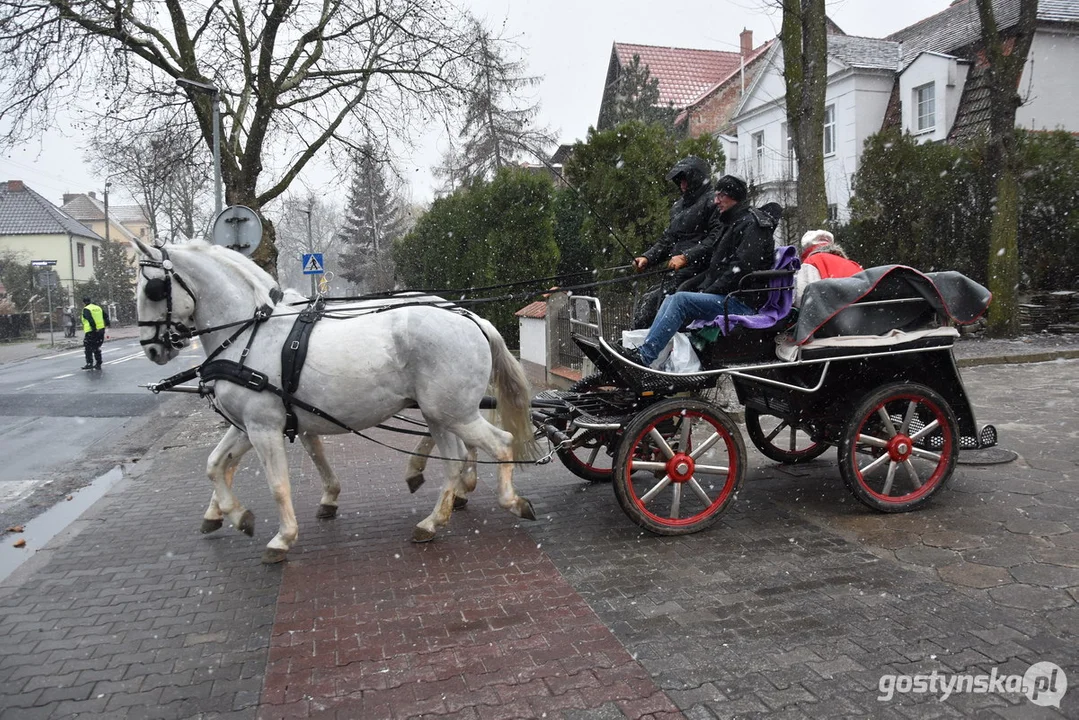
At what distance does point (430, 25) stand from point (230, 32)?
402 centimetres

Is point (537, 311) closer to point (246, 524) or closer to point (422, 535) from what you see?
point (422, 535)

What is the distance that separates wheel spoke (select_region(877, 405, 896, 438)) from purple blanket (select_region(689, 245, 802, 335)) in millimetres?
943

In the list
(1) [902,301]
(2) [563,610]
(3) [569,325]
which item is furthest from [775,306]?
(3) [569,325]

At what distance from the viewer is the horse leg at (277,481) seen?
4973 millimetres

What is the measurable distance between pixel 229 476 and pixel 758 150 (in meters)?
25.4

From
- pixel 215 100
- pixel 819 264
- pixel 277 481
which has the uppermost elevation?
pixel 215 100

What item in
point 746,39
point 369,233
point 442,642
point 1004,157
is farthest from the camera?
point 369,233

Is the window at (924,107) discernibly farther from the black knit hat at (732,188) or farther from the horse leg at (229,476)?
the horse leg at (229,476)

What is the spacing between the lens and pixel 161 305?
5031mm

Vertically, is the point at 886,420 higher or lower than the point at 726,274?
lower

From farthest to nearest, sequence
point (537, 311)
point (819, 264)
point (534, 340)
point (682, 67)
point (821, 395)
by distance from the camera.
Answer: point (682, 67), point (534, 340), point (537, 311), point (819, 264), point (821, 395)

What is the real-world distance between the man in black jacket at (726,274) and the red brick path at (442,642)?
5.65 ft

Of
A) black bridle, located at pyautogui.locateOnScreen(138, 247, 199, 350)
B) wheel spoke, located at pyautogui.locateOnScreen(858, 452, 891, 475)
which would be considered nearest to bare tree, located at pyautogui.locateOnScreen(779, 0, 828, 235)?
wheel spoke, located at pyautogui.locateOnScreen(858, 452, 891, 475)

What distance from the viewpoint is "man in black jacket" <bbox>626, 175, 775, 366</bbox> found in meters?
5.23
